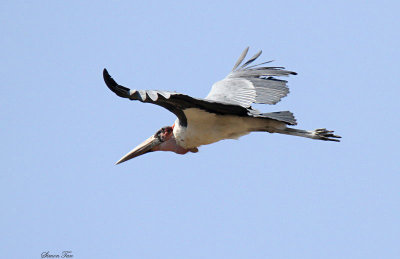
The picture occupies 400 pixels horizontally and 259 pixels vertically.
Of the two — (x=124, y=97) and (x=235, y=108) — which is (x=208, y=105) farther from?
(x=124, y=97)

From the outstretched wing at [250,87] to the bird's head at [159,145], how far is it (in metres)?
0.78

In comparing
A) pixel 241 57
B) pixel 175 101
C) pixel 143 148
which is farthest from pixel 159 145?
pixel 241 57

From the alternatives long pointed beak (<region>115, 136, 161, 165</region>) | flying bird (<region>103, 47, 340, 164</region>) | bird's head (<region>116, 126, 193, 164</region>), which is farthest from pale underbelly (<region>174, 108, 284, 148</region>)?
long pointed beak (<region>115, 136, 161, 165</region>)

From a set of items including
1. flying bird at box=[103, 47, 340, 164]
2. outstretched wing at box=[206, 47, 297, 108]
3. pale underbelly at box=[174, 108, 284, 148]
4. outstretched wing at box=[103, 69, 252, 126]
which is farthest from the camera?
outstretched wing at box=[206, 47, 297, 108]

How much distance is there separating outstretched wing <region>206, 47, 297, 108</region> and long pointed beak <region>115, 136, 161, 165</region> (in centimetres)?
102

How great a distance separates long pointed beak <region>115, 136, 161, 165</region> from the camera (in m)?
11.6

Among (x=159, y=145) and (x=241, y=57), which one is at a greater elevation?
(x=241, y=57)

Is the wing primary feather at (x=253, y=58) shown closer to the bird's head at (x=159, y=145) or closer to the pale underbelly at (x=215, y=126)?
the bird's head at (x=159, y=145)

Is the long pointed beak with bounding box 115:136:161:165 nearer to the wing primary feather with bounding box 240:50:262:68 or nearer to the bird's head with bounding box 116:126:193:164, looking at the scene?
the bird's head with bounding box 116:126:193:164

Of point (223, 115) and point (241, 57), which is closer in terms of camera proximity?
point (223, 115)

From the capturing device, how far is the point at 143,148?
38.8 ft

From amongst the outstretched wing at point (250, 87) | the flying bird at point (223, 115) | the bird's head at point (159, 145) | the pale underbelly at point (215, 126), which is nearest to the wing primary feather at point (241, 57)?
the outstretched wing at point (250, 87)

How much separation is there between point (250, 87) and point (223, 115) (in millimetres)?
1534

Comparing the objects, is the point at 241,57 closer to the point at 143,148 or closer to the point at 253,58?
the point at 253,58
